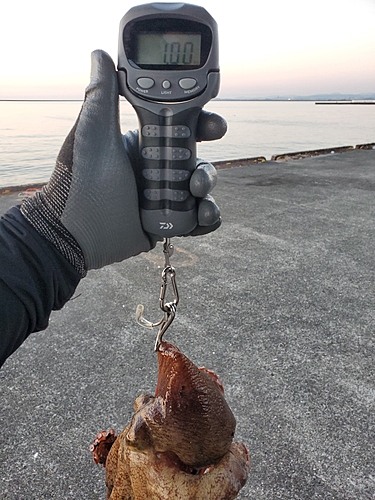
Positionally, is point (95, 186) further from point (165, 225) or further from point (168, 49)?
point (168, 49)

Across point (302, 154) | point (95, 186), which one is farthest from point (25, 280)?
point (302, 154)

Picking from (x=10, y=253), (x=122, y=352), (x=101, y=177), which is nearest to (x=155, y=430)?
(x=10, y=253)

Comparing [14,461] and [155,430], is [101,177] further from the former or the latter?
[14,461]

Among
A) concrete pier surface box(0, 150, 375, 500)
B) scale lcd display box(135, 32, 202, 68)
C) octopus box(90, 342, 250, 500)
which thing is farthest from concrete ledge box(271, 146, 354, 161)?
octopus box(90, 342, 250, 500)

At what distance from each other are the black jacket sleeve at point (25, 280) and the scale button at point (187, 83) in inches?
35.4

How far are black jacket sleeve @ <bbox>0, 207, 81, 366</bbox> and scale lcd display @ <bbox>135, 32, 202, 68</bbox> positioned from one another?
35.6 inches

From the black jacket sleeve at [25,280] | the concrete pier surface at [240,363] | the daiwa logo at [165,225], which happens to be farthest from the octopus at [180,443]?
the concrete pier surface at [240,363]

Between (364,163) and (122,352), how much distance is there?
12.3 meters

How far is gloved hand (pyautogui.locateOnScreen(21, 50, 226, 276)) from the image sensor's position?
72.2 inches

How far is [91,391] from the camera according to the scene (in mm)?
3023

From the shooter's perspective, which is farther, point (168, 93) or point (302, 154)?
point (302, 154)

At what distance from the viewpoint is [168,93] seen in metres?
1.91

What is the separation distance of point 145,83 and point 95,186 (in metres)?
0.51

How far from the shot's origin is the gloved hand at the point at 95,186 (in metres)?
1.83
